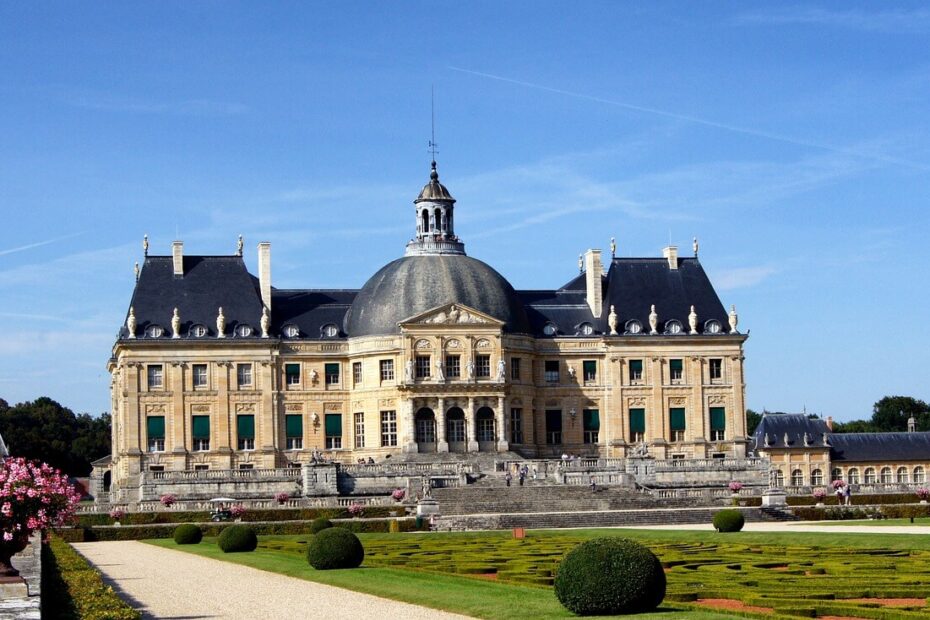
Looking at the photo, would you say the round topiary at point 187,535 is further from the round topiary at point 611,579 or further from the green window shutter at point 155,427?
the round topiary at point 611,579

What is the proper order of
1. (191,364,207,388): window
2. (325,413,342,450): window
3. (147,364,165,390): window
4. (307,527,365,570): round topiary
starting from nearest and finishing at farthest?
(307,527,365,570): round topiary → (147,364,165,390): window → (191,364,207,388): window → (325,413,342,450): window

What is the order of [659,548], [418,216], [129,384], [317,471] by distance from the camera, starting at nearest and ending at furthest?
1. [659,548]
2. [317,471]
3. [129,384]
4. [418,216]

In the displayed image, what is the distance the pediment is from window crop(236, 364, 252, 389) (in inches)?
310

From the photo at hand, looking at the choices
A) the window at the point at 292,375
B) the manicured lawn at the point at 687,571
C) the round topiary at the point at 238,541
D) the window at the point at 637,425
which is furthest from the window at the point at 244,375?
the round topiary at the point at 238,541

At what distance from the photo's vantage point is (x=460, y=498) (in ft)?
199

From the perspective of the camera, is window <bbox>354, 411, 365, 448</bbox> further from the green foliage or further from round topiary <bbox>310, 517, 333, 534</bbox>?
the green foliage

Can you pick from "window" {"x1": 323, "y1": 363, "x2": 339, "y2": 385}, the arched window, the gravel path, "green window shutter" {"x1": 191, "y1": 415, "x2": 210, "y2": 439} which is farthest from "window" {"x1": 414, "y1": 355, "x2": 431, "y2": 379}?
the gravel path

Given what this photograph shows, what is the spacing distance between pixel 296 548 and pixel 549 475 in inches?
1060

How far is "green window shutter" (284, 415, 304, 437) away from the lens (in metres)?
75.5

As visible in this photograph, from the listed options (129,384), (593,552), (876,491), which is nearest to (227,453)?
(129,384)

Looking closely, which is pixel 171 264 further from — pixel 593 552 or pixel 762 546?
pixel 593 552

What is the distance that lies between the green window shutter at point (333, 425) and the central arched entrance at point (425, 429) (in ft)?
14.8

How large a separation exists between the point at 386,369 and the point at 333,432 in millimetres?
4170

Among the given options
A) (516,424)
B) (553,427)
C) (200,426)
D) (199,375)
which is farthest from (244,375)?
(553,427)
